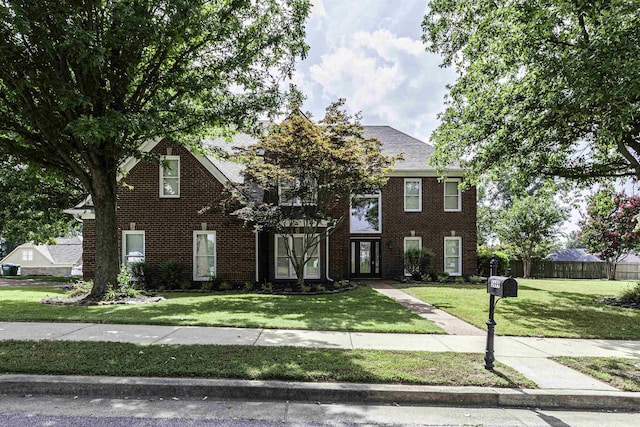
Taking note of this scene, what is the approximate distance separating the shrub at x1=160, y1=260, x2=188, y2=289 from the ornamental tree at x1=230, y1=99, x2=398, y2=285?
352 centimetres

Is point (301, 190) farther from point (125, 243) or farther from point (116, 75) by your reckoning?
point (125, 243)

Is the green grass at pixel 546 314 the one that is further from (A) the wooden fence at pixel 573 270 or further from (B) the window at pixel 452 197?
(A) the wooden fence at pixel 573 270

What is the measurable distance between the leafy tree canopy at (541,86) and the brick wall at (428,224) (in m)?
5.36

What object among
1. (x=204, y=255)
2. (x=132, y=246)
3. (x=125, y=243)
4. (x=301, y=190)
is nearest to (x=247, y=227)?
(x=204, y=255)

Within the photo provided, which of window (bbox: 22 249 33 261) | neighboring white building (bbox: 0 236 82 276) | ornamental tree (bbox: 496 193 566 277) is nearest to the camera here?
ornamental tree (bbox: 496 193 566 277)

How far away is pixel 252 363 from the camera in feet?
16.4

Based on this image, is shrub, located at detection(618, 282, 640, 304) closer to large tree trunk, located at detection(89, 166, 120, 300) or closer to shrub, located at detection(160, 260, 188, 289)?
shrub, located at detection(160, 260, 188, 289)

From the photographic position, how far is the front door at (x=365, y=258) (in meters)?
19.4

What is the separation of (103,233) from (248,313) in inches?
210

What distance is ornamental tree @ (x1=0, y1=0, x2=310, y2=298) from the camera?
26.6 ft

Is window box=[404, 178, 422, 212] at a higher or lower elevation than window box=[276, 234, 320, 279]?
higher

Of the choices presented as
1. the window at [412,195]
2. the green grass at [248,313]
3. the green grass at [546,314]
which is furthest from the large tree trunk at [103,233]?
the window at [412,195]

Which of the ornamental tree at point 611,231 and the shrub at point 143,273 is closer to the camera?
the shrub at point 143,273

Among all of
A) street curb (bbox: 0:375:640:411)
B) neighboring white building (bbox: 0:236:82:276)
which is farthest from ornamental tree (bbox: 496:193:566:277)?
neighboring white building (bbox: 0:236:82:276)
